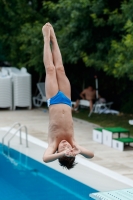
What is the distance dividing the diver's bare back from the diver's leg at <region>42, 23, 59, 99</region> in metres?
0.23

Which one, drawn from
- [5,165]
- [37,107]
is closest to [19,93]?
[37,107]

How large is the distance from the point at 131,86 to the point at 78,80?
2386mm

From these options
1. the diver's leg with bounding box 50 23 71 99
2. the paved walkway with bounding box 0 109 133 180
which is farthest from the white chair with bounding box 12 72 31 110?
the diver's leg with bounding box 50 23 71 99

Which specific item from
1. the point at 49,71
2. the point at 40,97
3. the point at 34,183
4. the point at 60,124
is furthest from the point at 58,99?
the point at 40,97

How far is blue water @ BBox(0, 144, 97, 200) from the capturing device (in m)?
9.21

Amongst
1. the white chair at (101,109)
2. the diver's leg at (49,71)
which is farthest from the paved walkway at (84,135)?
the diver's leg at (49,71)

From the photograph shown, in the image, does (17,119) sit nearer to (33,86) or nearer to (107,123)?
(107,123)

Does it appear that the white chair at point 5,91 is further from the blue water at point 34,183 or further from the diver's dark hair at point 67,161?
the diver's dark hair at point 67,161

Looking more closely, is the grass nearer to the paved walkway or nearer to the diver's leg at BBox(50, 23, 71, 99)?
the paved walkway

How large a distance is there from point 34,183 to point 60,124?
2843 millimetres

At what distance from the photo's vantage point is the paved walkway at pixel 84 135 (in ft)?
35.2

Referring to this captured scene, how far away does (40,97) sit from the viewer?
66.0ft

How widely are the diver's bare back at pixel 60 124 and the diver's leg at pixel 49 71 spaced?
0.23 meters

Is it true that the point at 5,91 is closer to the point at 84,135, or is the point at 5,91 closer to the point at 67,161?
the point at 84,135
